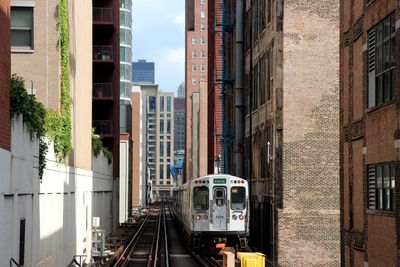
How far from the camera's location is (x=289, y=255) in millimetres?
32250

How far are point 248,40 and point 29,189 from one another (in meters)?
31.4

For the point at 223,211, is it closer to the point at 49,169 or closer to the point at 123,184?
the point at 49,169

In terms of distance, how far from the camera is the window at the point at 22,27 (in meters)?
26.5

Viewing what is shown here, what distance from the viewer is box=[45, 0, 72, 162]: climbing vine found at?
24.1 meters

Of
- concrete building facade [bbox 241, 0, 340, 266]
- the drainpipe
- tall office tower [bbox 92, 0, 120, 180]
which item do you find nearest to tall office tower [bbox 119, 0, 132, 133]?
tall office tower [bbox 92, 0, 120, 180]

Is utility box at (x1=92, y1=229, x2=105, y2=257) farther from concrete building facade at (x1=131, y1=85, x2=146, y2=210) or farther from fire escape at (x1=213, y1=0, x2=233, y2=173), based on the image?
concrete building facade at (x1=131, y1=85, x2=146, y2=210)

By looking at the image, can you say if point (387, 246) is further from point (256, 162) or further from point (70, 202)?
point (256, 162)

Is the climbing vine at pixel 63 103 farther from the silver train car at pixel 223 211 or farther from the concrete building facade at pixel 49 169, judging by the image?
the silver train car at pixel 223 211

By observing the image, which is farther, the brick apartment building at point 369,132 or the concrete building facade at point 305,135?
the concrete building facade at point 305,135

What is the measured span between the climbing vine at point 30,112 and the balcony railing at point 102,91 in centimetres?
3602

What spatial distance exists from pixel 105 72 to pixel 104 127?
14.1ft

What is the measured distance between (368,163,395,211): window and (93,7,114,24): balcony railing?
123 ft

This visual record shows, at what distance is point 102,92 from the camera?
5622 cm

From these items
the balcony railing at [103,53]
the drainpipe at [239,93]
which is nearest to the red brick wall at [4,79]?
the drainpipe at [239,93]
